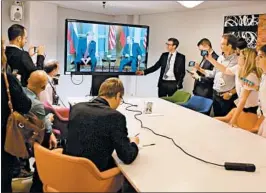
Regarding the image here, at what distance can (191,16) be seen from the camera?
18.5 ft

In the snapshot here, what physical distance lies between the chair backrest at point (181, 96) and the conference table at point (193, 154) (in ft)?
4.89

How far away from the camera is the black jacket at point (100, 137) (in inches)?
73.0

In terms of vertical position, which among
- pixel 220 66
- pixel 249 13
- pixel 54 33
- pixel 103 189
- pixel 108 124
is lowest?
pixel 103 189

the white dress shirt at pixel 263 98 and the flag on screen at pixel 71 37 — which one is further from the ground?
the flag on screen at pixel 71 37

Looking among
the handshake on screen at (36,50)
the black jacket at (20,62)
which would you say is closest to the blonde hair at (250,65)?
the black jacket at (20,62)

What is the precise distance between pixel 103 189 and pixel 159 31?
15.7ft

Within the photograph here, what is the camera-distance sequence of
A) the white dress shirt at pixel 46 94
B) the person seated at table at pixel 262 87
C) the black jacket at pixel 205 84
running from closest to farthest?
the person seated at table at pixel 262 87, the white dress shirt at pixel 46 94, the black jacket at pixel 205 84

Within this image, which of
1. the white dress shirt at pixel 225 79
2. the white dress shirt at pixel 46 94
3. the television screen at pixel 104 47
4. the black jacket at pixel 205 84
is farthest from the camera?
the television screen at pixel 104 47

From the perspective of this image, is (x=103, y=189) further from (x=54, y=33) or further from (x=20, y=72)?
(x=54, y=33)

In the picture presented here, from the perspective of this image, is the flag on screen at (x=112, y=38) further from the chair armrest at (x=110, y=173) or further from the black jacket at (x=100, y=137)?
the chair armrest at (x=110, y=173)

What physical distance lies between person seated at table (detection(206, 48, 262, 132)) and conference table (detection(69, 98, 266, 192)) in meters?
0.23

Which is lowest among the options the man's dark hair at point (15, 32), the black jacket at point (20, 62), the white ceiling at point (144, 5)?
the black jacket at point (20, 62)

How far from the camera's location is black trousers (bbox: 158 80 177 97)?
523 cm

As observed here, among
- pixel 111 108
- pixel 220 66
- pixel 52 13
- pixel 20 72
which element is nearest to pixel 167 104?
pixel 220 66
